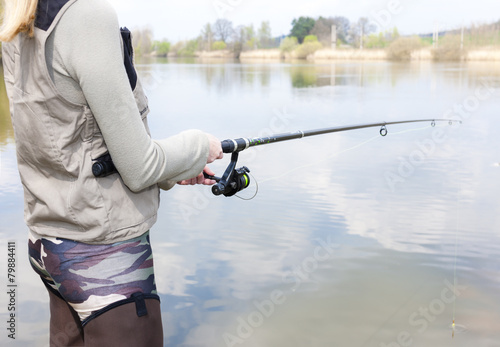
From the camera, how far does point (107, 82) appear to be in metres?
0.84

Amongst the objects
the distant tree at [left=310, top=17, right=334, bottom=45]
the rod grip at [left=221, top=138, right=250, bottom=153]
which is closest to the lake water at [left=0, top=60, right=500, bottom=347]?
the rod grip at [left=221, top=138, right=250, bottom=153]

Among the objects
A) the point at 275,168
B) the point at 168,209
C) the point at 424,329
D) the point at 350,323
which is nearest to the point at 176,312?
the point at 350,323

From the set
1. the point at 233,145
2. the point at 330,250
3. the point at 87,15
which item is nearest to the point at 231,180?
the point at 233,145

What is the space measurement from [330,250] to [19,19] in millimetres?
2452

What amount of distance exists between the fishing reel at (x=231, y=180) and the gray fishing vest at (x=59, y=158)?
0.40 meters

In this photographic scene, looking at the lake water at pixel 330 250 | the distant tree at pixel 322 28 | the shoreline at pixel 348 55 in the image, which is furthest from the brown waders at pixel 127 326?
the distant tree at pixel 322 28

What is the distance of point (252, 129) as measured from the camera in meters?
7.20

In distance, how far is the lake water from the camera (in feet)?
7.56

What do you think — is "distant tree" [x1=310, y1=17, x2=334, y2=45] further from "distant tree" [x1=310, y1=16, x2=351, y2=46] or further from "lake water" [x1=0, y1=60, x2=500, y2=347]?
"lake water" [x1=0, y1=60, x2=500, y2=347]

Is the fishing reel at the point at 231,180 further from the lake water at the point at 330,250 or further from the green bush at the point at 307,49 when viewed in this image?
the green bush at the point at 307,49

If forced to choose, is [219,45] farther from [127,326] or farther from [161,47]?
[127,326]

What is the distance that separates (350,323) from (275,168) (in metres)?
2.63

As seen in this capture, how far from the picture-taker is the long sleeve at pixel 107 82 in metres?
0.82

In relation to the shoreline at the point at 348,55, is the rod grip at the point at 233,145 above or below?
below
